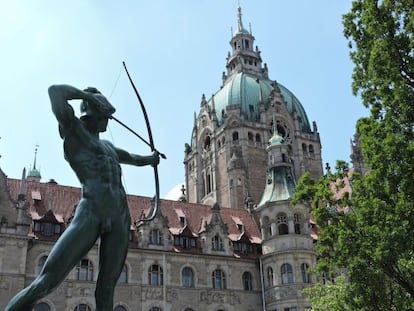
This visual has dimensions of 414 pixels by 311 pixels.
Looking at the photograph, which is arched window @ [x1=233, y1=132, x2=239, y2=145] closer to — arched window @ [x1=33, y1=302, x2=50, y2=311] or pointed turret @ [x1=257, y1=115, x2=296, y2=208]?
pointed turret @ [x1=257, y1=115, x2=296, y2=208]

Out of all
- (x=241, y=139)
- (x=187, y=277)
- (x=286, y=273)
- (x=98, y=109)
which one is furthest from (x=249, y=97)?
(x=98, y=109)

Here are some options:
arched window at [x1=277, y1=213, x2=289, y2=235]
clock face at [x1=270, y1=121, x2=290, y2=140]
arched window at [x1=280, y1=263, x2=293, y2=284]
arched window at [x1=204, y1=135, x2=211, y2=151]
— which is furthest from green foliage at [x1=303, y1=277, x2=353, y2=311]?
arched window at [x1=204, y1=135, x2=211, y2=151]

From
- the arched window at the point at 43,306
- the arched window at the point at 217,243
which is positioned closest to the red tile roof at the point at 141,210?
the arched window at the point at 217,243

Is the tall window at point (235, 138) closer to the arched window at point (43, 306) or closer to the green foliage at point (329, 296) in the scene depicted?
the green foliage at point (329, 296)

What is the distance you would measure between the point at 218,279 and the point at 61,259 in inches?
1244

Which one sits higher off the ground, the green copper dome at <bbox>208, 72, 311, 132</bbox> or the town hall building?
the green copper dome at <bbox>208, 72, 311, 132</bbox>

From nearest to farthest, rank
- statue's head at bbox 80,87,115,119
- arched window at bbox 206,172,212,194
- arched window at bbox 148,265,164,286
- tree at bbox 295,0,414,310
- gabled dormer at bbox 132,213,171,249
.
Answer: statue's head at bbox 80,87,115,119 < tree at bbox 295,0,414,310 < arched window at bbox 148,265,164,286 < gabled dormer at bbox 132,213,171,249 < arched window at bbox 206,172,212,194

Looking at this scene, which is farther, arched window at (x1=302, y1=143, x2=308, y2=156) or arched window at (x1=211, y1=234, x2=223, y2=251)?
arched window at (x1=302, y1=143, x2=308, y2=156)

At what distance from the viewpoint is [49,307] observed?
103 ft

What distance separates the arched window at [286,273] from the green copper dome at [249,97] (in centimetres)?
2847

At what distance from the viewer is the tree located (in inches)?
647

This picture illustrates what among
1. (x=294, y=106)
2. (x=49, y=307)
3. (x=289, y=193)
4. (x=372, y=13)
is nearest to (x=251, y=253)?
(x=289, y=193)

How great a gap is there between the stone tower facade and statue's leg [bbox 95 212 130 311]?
160 feet

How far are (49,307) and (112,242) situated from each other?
26.8 meters
